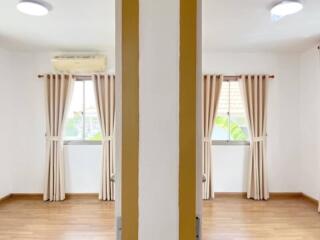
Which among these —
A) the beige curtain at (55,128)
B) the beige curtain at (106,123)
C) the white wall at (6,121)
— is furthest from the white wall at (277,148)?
the white wall at (6,121)

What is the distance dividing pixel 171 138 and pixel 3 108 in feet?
14.5

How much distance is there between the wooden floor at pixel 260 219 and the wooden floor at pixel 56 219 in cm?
135

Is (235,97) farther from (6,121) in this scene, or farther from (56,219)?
(6,121)

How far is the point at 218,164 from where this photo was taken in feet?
14.9

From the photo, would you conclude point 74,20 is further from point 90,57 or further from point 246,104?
point 246,104

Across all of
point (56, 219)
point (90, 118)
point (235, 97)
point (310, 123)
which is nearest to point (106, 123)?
point (90, 118)

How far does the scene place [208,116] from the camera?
4.36 metres

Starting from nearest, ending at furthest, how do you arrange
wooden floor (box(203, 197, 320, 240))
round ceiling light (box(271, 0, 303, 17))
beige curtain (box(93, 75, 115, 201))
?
round ceiling light (box(271, 0, 303, 17)) → wooden floor (box(203, 197, 320, 240)) → beige curtain (box(93, 75, 115, 201))

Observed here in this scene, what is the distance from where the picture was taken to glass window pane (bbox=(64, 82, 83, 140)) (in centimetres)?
457

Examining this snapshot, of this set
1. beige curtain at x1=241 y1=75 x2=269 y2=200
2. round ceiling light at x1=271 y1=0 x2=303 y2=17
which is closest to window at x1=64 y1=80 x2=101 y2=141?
beige curtain at x1=241 y1=75 x2=269 y2=200

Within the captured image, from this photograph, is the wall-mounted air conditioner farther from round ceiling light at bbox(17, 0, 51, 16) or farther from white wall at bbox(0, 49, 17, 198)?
round ceiling light at bbox(17, 0, 51, 16)

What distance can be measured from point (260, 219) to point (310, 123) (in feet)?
6.10

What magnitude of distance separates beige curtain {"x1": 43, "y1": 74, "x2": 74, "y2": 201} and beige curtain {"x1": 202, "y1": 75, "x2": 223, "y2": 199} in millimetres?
2311

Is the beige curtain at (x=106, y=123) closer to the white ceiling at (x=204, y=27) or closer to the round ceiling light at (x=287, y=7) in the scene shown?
the white ceiling at (x=204, y=27)
